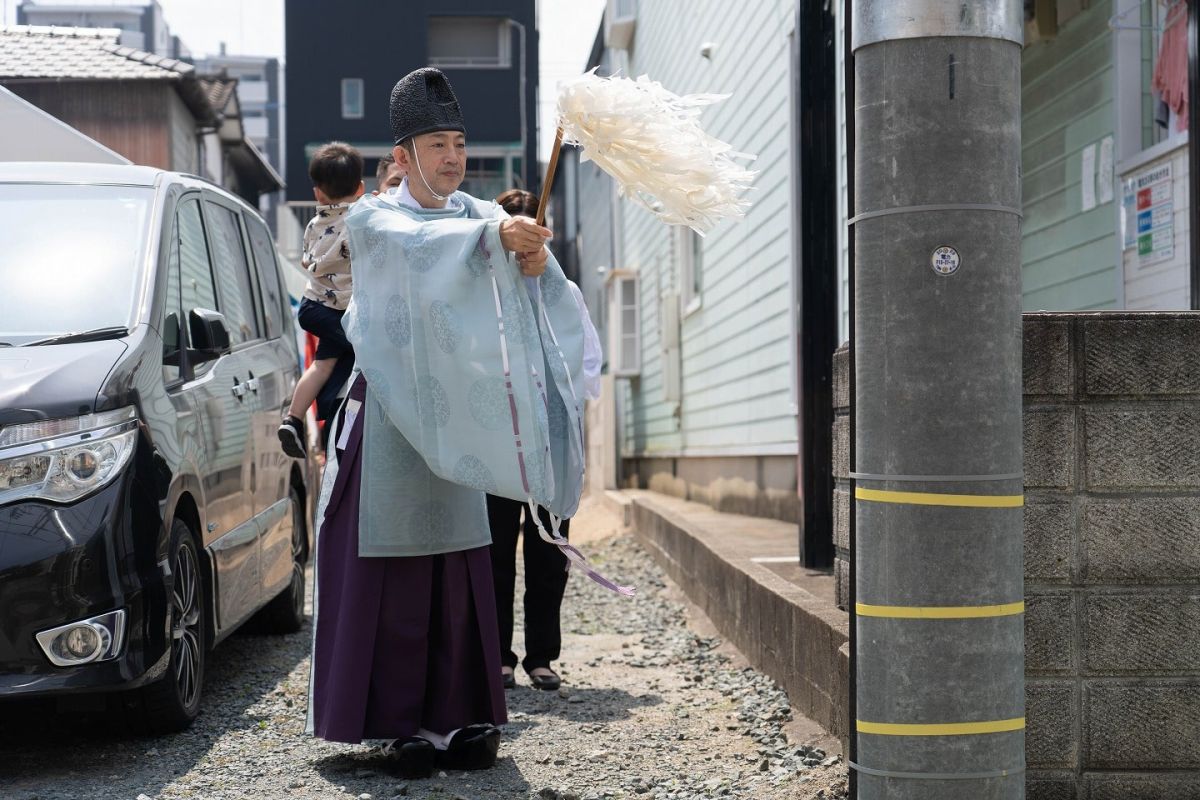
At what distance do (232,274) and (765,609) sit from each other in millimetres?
2673

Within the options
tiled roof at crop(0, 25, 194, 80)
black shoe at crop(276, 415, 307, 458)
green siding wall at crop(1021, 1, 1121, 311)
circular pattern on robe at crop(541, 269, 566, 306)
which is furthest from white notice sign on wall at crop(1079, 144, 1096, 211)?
tiled roof at crop(0, 25, 194, 80)

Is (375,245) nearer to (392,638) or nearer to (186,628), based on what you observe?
(392,638)

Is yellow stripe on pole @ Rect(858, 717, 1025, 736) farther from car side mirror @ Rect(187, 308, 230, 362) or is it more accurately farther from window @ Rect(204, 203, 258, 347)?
window @ Rect(204, 203, 258, 347)

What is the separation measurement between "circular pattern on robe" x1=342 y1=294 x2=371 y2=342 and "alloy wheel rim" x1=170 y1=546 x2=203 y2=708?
1.10 m

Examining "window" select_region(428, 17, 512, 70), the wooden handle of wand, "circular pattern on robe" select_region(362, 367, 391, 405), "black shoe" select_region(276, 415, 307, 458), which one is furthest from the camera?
"window" select_region(428, 17, 512, 70)

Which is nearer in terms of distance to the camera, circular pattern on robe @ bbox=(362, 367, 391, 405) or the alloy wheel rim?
circular pattern on robe @ bbox=(362, 367, 391, 405)

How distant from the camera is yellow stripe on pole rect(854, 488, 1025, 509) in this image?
2.57 m

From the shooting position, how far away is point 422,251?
3.88 m

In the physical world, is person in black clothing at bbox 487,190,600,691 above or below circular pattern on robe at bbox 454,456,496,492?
below

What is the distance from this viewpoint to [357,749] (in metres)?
4.59

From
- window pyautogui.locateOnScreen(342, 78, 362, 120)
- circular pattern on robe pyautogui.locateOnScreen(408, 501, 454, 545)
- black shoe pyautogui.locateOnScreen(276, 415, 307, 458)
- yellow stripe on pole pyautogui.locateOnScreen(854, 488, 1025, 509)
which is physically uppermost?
window pyautogui.locateOnScreen(342, 78, 362, 120)

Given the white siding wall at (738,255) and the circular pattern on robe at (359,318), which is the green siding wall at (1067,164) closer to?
the white siding wall at (738,255)

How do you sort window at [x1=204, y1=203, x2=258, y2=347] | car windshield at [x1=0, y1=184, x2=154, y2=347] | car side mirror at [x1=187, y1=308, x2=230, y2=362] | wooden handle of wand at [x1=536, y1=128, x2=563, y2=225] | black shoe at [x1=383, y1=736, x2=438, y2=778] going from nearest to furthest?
wooden handle of wand at [x1=536, y1=128, x2=563, y2=225], black shoe at [x1=383, y1=736, x2=438, y2=778], car windshield at [x1=0, y1=184, x2=154, y2=347], car side mirror at [x1=187, y1=308, x2=230, y2=362], window at [x1=204, y1=203, x2=258, y2=347]

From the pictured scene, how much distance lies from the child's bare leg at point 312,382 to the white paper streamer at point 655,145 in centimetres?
225
